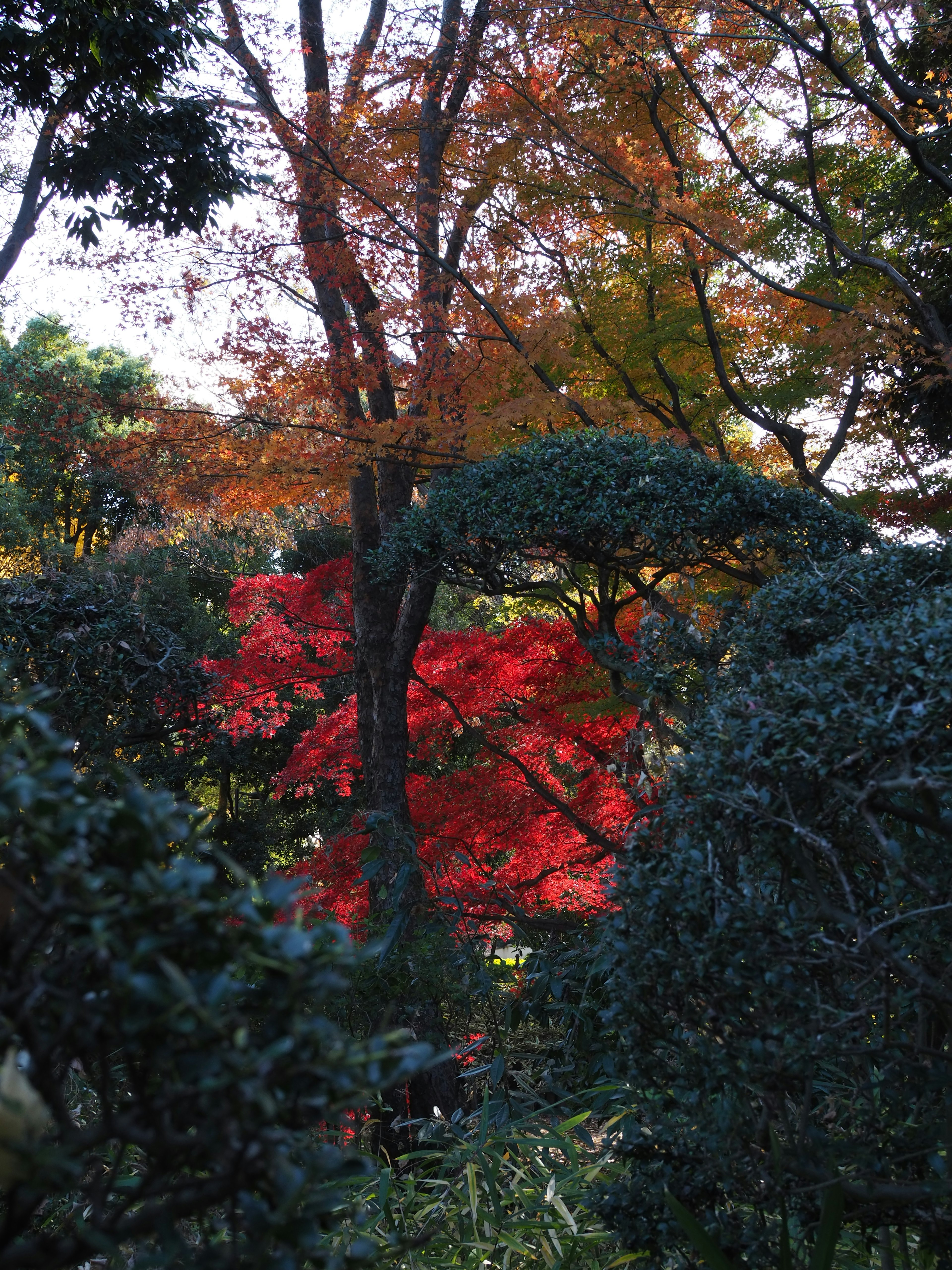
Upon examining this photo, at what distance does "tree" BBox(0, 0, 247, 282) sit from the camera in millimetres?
6645

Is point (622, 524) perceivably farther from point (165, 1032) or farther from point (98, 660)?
point (165, 1032)

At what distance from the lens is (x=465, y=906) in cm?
677

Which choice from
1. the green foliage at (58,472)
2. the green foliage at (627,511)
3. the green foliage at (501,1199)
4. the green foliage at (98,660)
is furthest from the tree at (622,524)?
the green foliage at (58,472)

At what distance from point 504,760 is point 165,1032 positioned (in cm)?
737

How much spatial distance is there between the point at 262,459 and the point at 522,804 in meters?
3.51

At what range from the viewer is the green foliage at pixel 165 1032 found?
0.94 meters

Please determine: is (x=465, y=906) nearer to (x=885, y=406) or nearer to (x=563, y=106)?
(x=563, y=106)

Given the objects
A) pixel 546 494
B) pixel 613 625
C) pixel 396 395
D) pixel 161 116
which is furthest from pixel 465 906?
pixel 161 116

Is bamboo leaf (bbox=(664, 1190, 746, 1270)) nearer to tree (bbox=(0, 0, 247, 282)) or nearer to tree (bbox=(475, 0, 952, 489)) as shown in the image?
tree (bbox=(475, 0, 952, 489))

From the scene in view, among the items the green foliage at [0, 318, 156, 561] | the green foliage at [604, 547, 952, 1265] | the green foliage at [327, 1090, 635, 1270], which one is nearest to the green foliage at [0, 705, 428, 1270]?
the green foliage at [604, 547, 952, 1265]

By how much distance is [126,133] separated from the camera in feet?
22.5

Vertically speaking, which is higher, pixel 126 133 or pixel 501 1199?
pixel 126 133

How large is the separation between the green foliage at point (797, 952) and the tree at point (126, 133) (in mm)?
6396

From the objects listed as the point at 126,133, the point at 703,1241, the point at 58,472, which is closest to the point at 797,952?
the point at 703,1241
